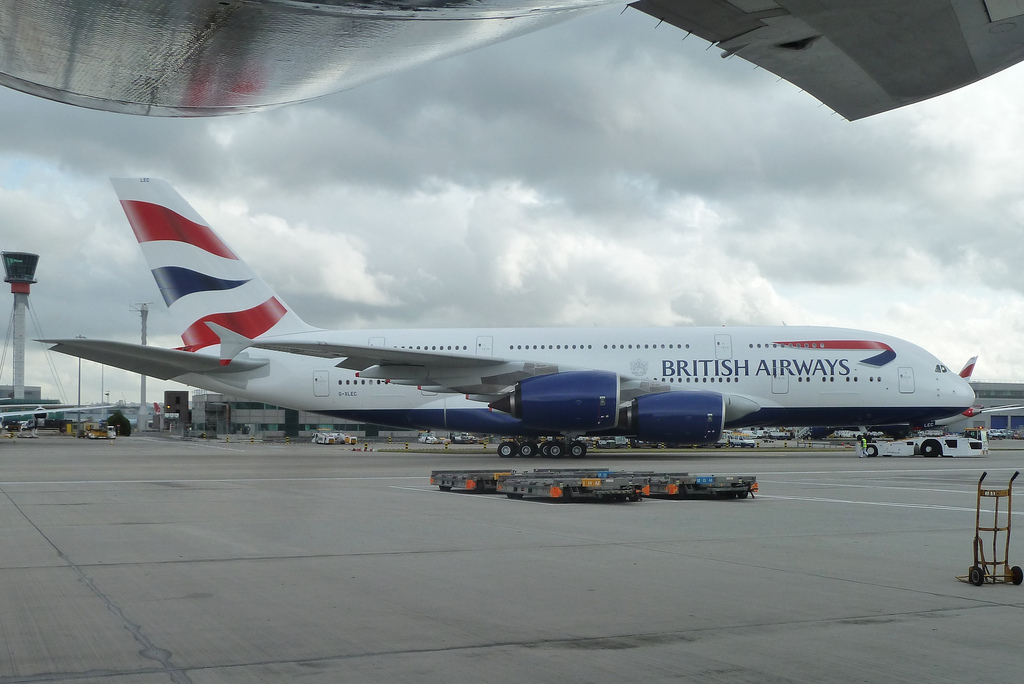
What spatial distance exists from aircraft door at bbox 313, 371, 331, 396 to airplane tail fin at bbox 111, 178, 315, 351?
2.51 meters

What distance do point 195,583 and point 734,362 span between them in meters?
22.4

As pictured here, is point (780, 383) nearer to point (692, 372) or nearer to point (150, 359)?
point (692, 372)

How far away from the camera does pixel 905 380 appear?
2712 centimetres

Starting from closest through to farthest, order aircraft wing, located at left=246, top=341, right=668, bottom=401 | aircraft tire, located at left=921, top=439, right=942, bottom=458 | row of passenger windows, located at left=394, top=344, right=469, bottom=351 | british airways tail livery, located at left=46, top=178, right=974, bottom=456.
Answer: aircraft wing, located at left=246, top=341, right=668, bottom=401
british airways tail livery, located at left=46, top=178, right=974, bottom=456
row of passenger windows, located at left=394, top=344, right=469, bottom=351
aircraft tire, located at left=921, top=439, right=942, bottom=458

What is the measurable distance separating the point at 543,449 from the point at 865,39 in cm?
2389

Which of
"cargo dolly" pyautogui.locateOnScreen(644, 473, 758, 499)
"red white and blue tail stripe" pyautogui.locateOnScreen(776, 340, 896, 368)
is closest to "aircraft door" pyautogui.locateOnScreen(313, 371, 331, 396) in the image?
"red white and blue tail stripe" pyautogui.locateOnScreen(776, 340, 896, 368)

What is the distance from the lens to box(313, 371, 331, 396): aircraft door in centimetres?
2781

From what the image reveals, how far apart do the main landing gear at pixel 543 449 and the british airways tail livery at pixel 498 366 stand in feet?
0.21

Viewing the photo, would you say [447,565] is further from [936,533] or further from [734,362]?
[734,362]

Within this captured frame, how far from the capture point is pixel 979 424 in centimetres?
8369

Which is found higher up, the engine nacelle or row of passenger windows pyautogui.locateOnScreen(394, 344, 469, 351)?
row of passenger windows pyautogui.locateOnScreen(394, 344, 469, 351)

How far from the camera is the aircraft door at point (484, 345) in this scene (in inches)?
1083

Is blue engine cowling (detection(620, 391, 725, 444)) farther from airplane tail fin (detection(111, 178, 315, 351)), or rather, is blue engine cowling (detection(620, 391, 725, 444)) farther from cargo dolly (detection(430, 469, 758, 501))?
airplane tail fin (detection(111, 178, 315, 351))

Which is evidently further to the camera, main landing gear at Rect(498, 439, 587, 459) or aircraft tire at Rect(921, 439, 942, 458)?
aircraft tire at Rect(921, 439, 942, 458)
